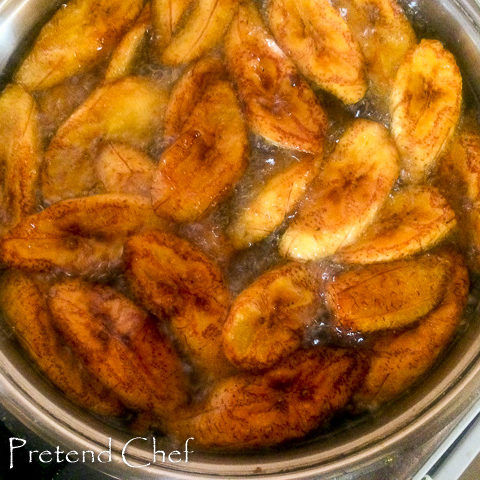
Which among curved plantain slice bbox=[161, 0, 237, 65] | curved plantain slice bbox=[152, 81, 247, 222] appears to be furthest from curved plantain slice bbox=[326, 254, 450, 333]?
curved plantain slice bbox=[161, 0, 237, 65]

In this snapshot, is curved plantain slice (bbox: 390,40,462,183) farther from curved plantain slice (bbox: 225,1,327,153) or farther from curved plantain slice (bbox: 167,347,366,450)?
curved plantain slice (bbox: 167,347,366,450)

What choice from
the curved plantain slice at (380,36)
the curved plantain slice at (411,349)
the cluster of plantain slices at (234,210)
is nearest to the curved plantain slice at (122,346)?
the cluster of plantain slices at (234,210)

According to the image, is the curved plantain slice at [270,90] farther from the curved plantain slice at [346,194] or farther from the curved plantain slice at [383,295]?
the curved plantain slice at [383,295]

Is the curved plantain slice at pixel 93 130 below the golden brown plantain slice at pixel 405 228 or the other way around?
below

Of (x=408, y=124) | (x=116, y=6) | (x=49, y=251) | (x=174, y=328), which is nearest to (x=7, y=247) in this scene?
(x=49, y=251)

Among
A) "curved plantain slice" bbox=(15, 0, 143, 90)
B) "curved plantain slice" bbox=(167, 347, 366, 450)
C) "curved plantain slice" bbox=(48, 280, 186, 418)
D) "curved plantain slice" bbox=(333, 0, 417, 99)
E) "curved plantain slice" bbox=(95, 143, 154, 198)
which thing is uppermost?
"curved plantain slice" bbox=(333, 0, 417, 99)

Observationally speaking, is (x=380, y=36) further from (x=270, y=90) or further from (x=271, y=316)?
(x=271, y=316)
